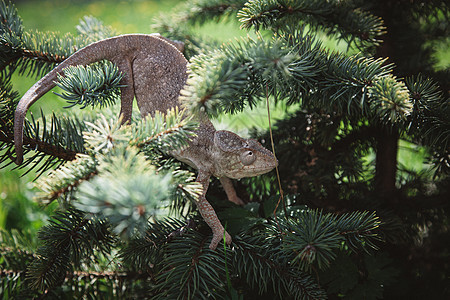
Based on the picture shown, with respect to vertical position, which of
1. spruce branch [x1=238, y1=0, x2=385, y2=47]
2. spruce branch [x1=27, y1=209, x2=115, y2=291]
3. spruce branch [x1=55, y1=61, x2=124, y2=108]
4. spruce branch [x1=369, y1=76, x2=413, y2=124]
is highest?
spruce branch [x1=238, y1=0, x2=385, y2=47]

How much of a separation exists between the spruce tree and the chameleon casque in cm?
5

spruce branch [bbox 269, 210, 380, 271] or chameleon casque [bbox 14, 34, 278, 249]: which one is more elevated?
chameleon casque [bbox 14, 34, 278, 249]

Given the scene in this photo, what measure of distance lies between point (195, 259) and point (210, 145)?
9.9 inches

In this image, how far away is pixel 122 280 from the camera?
1178 millimetres

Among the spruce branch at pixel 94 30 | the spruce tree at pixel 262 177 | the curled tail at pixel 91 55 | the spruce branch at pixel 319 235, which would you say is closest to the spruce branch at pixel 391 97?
the spruce tree at pixel 262 177

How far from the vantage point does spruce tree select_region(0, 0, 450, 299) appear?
681 mm

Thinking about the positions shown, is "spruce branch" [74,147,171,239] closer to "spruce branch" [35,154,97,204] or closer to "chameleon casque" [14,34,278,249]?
"spruce branch" [35,154,97,204]

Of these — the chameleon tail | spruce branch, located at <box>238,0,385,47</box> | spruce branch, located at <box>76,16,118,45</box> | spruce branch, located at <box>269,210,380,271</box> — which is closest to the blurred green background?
spruce branch, located at <box>76,16,118,45</box>

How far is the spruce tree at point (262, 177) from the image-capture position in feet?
2.23

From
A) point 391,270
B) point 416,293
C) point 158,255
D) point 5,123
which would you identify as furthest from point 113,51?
point 416,293

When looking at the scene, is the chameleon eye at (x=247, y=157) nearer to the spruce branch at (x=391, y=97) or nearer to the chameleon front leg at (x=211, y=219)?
the chameleon front leg at (x=211, y=219)

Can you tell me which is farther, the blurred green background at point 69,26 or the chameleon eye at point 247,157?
the blurred green background at point 69,26

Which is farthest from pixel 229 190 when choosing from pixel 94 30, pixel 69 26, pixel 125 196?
pixel 69 26

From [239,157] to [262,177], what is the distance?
15.7 inches
